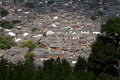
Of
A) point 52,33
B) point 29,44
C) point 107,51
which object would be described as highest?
point 107,51

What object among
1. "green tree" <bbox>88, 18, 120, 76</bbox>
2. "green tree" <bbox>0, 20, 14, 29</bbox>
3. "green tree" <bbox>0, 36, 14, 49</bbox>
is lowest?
"green tree" <bbox>0, 20, 14, 29</bbox>

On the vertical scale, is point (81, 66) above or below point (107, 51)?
below

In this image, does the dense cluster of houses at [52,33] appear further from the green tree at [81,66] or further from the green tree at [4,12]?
the green tree at [81,66]

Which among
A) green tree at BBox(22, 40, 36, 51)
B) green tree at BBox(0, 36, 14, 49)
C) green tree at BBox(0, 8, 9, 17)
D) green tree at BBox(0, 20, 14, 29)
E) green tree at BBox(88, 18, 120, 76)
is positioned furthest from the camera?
green tree at BBox(0, 8, 9, 17)

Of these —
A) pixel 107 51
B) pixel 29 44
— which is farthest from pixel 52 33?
pixel 107 51

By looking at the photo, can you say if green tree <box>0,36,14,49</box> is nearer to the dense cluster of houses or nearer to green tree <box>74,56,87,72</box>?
the dense cluster of houses

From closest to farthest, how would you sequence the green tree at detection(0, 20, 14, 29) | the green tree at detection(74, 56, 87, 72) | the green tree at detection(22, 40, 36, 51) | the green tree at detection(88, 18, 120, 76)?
1. the green tree at detection(88, 18, 120, 76)
2. the green tree at detection(74, 56, 87, 72)
3. the green tree at detection(22, 40, 36, 51)
4. the green tree at detection(0, 20, 14, 29)

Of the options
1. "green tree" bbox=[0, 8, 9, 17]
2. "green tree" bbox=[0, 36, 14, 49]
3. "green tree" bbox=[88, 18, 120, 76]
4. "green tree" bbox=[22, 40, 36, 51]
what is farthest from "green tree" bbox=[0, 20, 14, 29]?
"green tree" bbox=[88, 18, 120, 76]

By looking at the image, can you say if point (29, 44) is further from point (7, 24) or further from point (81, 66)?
point (81, 66)

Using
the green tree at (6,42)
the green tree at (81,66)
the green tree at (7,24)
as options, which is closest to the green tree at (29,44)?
the green tree at (6,42)
